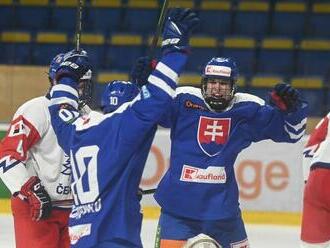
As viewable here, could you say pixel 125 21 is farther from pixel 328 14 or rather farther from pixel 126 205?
pixel 126 205

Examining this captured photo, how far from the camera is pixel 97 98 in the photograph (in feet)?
22.9

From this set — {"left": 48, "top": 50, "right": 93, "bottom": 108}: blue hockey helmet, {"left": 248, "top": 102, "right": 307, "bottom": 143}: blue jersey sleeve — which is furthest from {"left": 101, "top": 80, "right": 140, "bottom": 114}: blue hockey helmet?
{"left": 248, "top": 102, "right": 307, "bottom": 143}: blue jersey sleeve

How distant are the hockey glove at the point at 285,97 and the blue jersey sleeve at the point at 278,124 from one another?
0.04 m

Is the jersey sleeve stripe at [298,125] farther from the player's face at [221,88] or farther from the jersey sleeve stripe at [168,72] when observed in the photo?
the jersey sleeve stripe at [168,72]

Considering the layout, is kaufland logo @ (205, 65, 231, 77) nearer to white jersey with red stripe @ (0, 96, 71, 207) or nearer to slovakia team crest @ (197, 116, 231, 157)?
slovakia team crest @ (197, 116, 231, 157)

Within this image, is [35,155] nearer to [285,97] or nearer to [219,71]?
[219,71]

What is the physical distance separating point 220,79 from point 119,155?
950 millimetres

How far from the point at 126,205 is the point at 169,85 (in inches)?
14.6

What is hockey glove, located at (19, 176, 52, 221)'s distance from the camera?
3227 mm

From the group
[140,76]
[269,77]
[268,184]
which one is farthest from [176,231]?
[269,77]

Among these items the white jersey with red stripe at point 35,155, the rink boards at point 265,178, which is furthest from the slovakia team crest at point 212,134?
the rink boards at point 265,178

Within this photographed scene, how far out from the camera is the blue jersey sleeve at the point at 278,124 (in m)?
3.30

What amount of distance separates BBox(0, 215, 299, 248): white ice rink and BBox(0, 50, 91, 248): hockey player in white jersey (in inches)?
68.8

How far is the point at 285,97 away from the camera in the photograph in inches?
125
